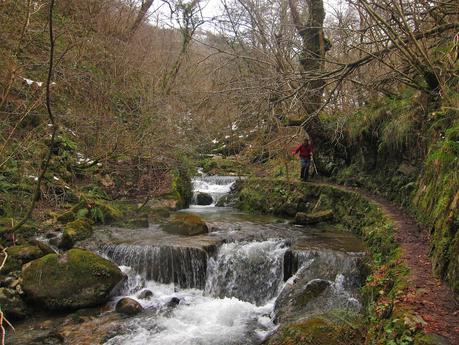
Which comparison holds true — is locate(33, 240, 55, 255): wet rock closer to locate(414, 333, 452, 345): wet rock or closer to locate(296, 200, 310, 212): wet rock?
locate(414, 333, 452, 345): wet rock

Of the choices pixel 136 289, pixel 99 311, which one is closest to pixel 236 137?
pixel 136 289

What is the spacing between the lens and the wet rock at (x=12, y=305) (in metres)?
6.53

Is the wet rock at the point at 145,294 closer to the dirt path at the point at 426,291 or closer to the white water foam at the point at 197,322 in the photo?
the white water foam at the point at 197,322

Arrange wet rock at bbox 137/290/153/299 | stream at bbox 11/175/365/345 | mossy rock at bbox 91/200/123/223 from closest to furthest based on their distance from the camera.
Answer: stream at bbox 11/175/365/345 < wet rock at bbox 137/290/153/299 < mossy rock at bbox 91/200/123/223

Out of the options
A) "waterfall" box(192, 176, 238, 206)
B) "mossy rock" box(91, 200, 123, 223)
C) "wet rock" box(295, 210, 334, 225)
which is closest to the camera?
"mossy rock" box(91, 200, 123, 223)

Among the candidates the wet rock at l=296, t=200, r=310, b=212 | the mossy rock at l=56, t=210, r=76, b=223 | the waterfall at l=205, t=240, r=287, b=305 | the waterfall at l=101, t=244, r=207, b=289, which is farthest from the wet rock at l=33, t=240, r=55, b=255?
the wet rock at l=296, t=200, r=310, b=212

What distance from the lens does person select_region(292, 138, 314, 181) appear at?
12992mm

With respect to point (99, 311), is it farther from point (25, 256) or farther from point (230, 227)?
point (230, 227)

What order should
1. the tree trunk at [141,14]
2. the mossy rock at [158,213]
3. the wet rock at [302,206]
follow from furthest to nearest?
the tree trunk at [141,14] < the wet rock at [302,206] < the mossy rock at [158,213]

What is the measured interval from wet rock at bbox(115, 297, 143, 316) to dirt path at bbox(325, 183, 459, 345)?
14.7 ft

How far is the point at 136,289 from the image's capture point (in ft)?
27.0

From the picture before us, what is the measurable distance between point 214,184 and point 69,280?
10.9 metres

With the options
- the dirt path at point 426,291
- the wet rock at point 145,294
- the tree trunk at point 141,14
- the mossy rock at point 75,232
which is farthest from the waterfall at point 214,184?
the dirt path at point 426,291

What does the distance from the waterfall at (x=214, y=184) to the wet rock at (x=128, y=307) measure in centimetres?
939
